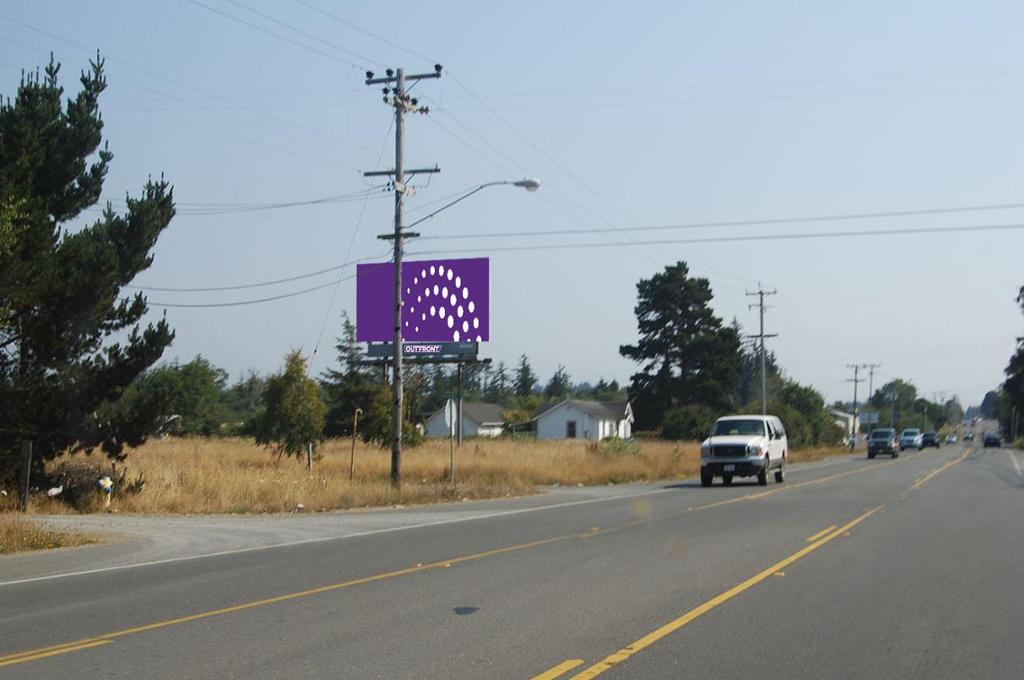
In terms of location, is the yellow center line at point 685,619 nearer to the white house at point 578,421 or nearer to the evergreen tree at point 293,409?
the evergreen tree at point 293,409

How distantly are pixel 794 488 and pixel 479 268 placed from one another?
70.3 ft

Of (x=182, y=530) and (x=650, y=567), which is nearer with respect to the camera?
(x=650, y=567)

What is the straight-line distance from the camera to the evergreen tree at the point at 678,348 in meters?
93.3

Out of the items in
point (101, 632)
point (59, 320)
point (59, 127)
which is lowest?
point (101, 632)

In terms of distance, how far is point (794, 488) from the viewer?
3275 centimetres

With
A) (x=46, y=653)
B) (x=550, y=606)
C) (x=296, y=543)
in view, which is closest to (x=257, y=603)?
(x=46, y=653)

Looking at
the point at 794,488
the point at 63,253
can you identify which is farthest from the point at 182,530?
the point at 794,488

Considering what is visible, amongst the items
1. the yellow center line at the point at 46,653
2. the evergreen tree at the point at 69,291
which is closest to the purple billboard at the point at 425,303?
the evergreen tree at the point at 69,291

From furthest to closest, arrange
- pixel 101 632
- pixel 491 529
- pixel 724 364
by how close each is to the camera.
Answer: pixel 724 364 → pixel 491 529 → pixel 101 632

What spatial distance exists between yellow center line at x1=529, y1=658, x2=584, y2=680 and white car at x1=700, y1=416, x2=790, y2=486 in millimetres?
26445

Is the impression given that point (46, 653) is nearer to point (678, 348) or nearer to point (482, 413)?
point (678, 348)

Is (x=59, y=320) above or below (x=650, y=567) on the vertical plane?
above

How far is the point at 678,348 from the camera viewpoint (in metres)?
95.2

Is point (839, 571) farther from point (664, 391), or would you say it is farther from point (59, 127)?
point (664, 391)
